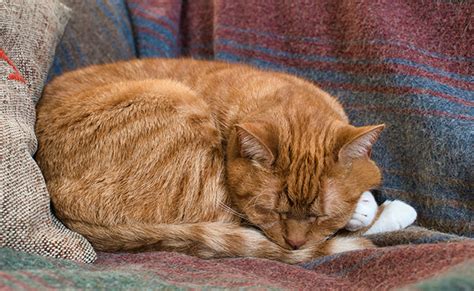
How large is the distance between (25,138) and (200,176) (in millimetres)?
649

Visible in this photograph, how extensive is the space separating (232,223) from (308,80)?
1.02 metres

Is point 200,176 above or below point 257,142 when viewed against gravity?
below

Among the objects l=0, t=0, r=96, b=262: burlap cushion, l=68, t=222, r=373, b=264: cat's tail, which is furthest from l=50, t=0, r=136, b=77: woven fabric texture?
l=68, t=222, r=373, b=264: cat's tail

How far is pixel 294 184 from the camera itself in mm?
1823

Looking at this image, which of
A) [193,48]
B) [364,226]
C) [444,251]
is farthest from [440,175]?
[193,48]

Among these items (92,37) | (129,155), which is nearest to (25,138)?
(129,155)

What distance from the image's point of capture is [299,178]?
1.83 metres

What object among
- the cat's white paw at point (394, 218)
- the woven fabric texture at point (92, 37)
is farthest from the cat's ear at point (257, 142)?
the woven fabric texture at point (92, 37)

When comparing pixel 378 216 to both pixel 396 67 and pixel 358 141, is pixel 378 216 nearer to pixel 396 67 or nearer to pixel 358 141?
pixel 358 141

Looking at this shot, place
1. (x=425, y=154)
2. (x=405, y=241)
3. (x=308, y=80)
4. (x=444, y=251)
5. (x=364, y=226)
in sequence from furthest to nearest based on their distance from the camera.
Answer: (x=308, y=80), (x=425, y=154), (x=364, y=226), (x=405, y=241), (x=444, y=251)

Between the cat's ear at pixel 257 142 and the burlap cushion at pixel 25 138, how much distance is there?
67cm

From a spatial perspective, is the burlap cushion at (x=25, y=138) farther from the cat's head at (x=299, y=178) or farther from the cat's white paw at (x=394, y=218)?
the cat's white paw at (x=394, y=218)

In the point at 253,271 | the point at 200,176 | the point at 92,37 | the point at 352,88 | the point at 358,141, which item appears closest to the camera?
the point at 253,271

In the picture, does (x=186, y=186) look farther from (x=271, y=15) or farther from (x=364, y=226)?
(x=271, y=15)
